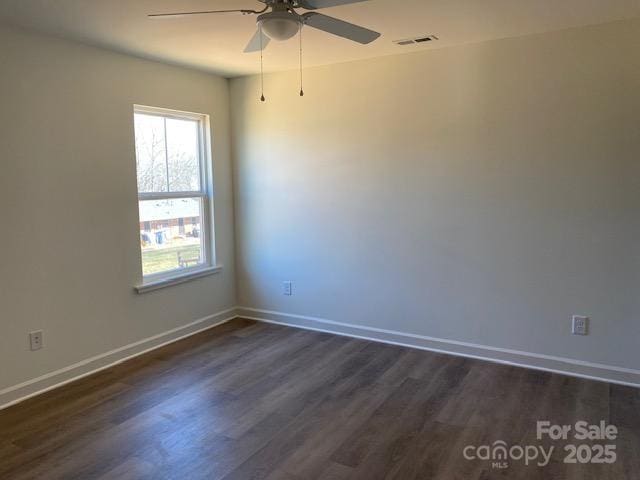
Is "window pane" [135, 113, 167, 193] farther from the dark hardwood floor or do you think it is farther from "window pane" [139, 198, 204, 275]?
the dark hardwood floor

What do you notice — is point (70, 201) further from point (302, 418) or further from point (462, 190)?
point (462, 190)

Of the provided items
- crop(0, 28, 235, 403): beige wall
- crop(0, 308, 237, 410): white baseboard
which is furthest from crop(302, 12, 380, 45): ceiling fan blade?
crop(0, 308, 237, 410): white baseboard

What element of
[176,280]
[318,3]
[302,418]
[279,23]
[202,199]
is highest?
[318,3]

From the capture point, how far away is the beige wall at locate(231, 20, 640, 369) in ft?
10.6

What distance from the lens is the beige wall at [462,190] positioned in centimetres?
324

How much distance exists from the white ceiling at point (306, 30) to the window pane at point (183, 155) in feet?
2.37

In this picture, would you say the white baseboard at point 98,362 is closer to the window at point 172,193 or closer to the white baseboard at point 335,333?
the white baseboard at point 335,333

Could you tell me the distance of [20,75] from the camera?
3068mm

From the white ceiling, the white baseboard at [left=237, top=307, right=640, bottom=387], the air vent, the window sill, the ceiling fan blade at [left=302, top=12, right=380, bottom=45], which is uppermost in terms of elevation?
the air vent

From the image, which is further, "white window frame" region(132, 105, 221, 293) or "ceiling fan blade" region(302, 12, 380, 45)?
"white window frame" region(132, 105, 221, 293)

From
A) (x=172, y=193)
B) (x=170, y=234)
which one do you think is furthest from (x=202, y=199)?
(x=170, y=234)

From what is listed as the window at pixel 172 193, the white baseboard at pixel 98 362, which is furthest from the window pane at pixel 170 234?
the white baseboard at pixel 98 362

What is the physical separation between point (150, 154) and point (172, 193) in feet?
1.30

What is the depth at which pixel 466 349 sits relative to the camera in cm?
383
